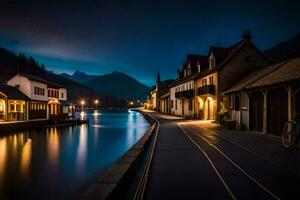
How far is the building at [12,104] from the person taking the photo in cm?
3278

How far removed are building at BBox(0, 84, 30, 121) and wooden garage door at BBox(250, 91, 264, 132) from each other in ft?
97.4

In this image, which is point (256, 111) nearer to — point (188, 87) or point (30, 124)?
point (188, 87)

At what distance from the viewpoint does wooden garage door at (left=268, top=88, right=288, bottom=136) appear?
15350 millimetres

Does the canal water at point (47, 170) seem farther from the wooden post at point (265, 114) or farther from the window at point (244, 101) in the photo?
the window at point (244, 101)

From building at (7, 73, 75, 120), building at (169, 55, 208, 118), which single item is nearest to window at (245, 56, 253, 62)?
building at (169, 55, 208, 118)

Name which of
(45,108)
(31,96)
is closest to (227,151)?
(31,96)

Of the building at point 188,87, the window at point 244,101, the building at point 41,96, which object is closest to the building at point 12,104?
the building at point 41,96

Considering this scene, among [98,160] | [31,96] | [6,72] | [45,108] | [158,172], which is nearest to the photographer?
[158,172]

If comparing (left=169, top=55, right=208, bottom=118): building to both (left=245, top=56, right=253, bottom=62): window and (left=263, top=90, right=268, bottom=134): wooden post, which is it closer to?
(left=245, top=56, right=253, bottom=62): window

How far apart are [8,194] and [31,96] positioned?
106 feet

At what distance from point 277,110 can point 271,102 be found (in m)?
1.08

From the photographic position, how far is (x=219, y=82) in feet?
96.5

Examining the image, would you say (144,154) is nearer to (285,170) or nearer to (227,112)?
(285,170)

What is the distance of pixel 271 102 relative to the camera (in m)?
17.1
